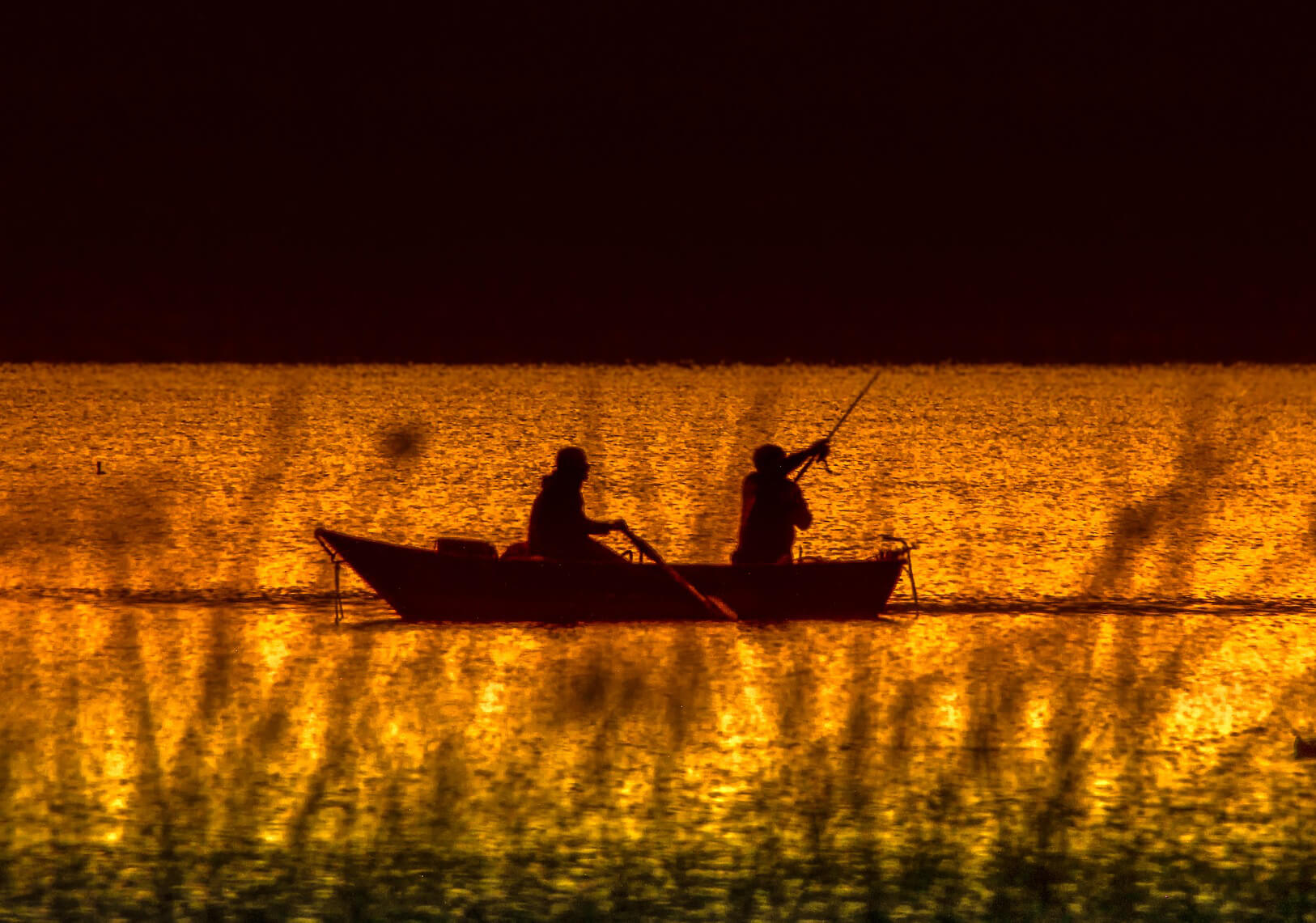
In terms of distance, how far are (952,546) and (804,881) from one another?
6689 millimetres

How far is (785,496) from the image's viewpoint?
8.55 m

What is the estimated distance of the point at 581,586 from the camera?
8492mm

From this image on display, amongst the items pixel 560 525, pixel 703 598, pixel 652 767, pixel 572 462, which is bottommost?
pixel 652 767

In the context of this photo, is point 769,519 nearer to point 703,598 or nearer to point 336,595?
point 703,598

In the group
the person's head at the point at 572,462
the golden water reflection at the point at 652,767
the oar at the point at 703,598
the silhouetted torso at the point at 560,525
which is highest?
the person's head at the point at 572,462

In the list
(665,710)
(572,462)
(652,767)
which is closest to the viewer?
(652,767)

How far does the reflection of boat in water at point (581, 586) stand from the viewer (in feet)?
27.7

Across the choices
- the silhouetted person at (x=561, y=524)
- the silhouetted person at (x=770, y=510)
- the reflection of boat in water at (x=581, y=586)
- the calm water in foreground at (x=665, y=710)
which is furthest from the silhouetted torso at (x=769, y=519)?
the silhouetted person at (x=561, y=524)

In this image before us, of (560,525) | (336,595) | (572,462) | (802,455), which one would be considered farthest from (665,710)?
(336,595)

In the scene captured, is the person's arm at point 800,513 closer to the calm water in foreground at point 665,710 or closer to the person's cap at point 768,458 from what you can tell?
the person's cap at point 768,458

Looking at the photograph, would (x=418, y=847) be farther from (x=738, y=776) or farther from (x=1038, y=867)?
(x=1038, y=867)

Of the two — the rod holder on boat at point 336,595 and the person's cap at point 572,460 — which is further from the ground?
the person's cap at point 572,460

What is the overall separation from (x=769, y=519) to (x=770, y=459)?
301 mm

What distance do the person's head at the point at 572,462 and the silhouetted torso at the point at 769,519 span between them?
72cm
